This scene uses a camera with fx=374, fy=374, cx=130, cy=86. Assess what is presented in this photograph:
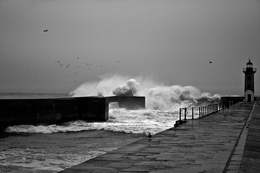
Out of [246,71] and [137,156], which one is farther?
[246,71]

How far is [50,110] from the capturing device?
21.4 meters

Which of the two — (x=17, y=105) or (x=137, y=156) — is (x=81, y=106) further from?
(x=137, y=156)

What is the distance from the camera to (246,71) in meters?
57.2

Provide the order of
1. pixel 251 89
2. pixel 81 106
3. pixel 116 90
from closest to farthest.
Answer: pixel 81 106, pixel 116 90, pixel 251 89

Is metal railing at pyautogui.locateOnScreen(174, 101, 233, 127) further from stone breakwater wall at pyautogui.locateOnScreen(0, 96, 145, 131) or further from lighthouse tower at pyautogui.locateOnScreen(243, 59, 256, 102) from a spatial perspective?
lighthouse tower at pyautogui.locateOnScreen(243, 59, 256, 102)

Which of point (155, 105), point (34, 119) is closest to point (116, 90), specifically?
point (155, 105)

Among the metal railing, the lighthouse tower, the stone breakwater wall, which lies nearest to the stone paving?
the metal railing

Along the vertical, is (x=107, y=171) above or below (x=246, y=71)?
below

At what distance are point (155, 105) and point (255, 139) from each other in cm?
4104

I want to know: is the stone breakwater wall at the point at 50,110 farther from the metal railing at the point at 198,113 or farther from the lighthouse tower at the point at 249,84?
the lighthouse tower at the point at 249,84

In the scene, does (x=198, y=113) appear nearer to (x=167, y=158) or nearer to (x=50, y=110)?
(x=50, y=110)

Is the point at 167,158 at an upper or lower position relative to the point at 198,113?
upper

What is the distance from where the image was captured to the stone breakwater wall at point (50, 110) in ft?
59.5

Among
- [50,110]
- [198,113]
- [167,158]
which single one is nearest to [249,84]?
[198,113]
